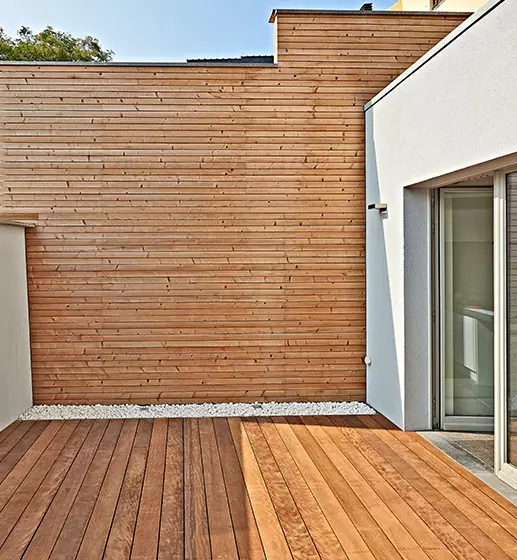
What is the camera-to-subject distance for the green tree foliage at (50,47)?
22.0 metres

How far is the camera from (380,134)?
7.39 meters

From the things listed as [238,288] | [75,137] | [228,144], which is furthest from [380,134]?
[75,137]

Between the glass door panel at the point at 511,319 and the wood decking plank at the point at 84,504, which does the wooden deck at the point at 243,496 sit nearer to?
the wood decking plank at the point at 84,504

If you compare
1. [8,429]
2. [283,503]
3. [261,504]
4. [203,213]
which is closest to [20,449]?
[8,429]

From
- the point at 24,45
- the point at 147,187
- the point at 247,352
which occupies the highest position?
the point at 24,45

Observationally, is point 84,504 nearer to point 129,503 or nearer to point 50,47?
point 129,503

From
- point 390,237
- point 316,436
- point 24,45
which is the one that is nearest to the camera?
point 316,436

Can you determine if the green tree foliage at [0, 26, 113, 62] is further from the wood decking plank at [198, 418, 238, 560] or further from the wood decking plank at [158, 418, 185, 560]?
the wood decking plank at [198, 418, 238, 560]

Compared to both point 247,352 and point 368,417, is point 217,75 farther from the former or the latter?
point 368,417

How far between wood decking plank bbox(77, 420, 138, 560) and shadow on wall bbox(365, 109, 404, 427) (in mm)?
2439

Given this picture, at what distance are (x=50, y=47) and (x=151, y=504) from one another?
20.1m

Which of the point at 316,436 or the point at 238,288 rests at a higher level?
the point at 238,288

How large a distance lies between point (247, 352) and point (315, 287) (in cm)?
99

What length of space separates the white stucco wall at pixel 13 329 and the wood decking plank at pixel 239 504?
2071 millimetres
